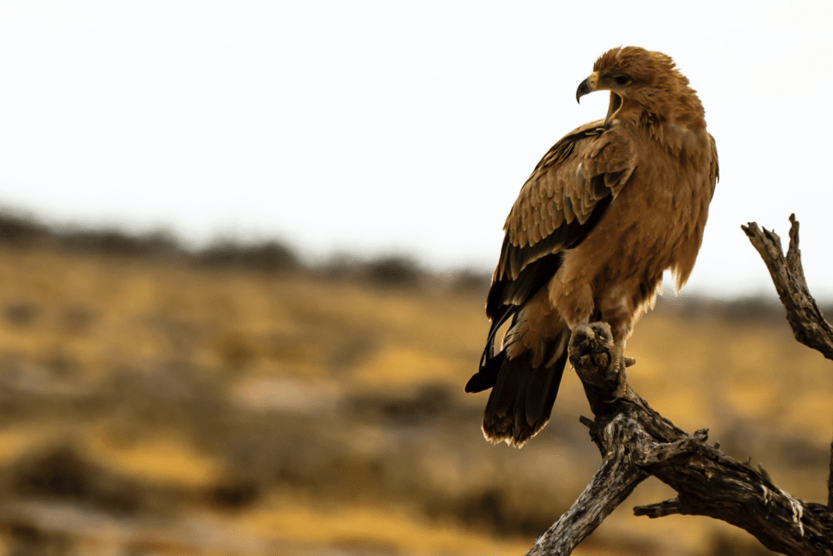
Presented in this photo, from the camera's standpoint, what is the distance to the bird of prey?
3.71 m

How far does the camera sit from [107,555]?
1025 centimetres

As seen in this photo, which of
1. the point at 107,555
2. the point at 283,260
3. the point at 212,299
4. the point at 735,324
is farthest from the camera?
the point at 283,260

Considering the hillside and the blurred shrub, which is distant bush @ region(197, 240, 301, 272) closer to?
the hillside

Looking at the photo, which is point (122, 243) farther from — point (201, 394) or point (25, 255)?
point (201, 394)

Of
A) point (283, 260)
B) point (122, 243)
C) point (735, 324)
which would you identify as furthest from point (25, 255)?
point (735, 324)

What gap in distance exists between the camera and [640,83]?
3662mm

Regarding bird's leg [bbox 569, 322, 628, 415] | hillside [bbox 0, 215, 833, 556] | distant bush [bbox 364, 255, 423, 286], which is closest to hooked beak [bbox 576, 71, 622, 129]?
bird's leg [bbox 569, 322, 628, 415]

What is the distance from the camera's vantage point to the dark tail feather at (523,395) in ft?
13.5

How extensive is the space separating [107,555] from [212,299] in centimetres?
2094

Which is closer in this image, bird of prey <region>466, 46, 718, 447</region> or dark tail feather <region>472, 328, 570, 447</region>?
bird of prey <region>466, 46, 718, 447</region>

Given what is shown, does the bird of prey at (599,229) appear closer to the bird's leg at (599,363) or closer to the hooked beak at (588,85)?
the hooked beak at (588,85)

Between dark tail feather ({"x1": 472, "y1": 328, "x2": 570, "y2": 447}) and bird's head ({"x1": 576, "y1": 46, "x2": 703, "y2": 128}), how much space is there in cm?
128

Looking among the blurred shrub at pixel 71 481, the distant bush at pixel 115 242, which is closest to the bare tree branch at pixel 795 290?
the blurred shrub at pixel 71 481

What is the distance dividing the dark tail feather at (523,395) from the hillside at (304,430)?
8026 mm
